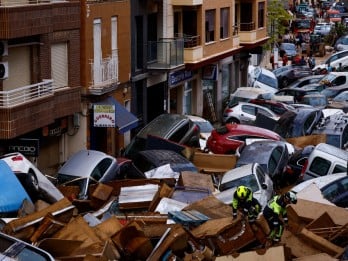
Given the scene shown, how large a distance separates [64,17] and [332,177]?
30.3 ft

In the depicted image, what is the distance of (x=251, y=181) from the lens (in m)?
23.2

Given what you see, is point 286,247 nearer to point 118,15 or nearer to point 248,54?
point 118,15

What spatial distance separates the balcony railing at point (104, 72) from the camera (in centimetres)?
2952

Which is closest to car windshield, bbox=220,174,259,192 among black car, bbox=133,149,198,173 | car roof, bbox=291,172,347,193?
car roof, bbox=291,172,347,193

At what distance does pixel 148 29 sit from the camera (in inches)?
1425

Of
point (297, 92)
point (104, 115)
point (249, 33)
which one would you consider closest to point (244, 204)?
point (104, 115)

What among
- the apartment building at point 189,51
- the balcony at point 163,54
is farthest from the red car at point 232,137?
the balcony at point 163,54

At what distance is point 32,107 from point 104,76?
18.9ft

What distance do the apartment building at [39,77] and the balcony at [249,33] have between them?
19885 millimetres

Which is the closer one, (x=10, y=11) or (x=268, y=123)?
(x=10, y=11)

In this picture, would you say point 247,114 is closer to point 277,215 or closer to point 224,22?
point 224,22

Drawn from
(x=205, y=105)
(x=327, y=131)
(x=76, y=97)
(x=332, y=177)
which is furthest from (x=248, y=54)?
(x=332, y=177)

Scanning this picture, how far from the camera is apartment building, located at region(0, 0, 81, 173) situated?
2402 cm

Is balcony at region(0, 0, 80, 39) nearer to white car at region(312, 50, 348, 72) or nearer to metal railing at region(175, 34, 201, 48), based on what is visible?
metal railing at region(175, 34, 201, 48)
